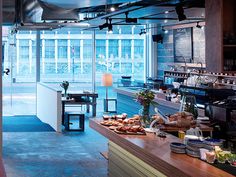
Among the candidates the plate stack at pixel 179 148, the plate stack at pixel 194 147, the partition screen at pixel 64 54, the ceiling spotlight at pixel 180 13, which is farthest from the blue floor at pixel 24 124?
the plate stack at pixel 194 147

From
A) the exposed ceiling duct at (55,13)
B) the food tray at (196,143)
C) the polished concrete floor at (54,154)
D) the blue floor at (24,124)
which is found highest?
the exposed ceiling duct at (55,13)

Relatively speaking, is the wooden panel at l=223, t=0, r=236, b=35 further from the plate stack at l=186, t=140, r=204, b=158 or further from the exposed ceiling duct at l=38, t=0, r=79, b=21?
the exposed ceiling duct at l=38, t=0, r=79, b=21

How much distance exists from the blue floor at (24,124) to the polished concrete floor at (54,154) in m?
0.62

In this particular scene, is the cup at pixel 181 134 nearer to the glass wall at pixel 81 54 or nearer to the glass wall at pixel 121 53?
the glass wall at pixel 81 54

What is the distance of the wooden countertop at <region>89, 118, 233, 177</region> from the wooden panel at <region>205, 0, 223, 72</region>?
44.0 inches

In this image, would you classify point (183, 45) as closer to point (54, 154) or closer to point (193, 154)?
point (54, 154)

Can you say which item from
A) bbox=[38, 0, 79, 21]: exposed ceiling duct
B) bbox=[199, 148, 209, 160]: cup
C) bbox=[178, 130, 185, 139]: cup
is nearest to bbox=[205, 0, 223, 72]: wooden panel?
bbox=[178, 130, 185, 139]: cup

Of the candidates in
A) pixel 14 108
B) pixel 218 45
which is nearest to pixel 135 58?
pixel 14 108

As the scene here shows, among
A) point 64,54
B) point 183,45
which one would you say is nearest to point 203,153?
point 183,45

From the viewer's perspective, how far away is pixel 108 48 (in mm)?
18656

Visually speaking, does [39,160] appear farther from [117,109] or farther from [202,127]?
[117,109]

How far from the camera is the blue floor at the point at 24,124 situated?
458 inches

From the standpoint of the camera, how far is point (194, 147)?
3533 mm

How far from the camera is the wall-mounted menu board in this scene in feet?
44.7
